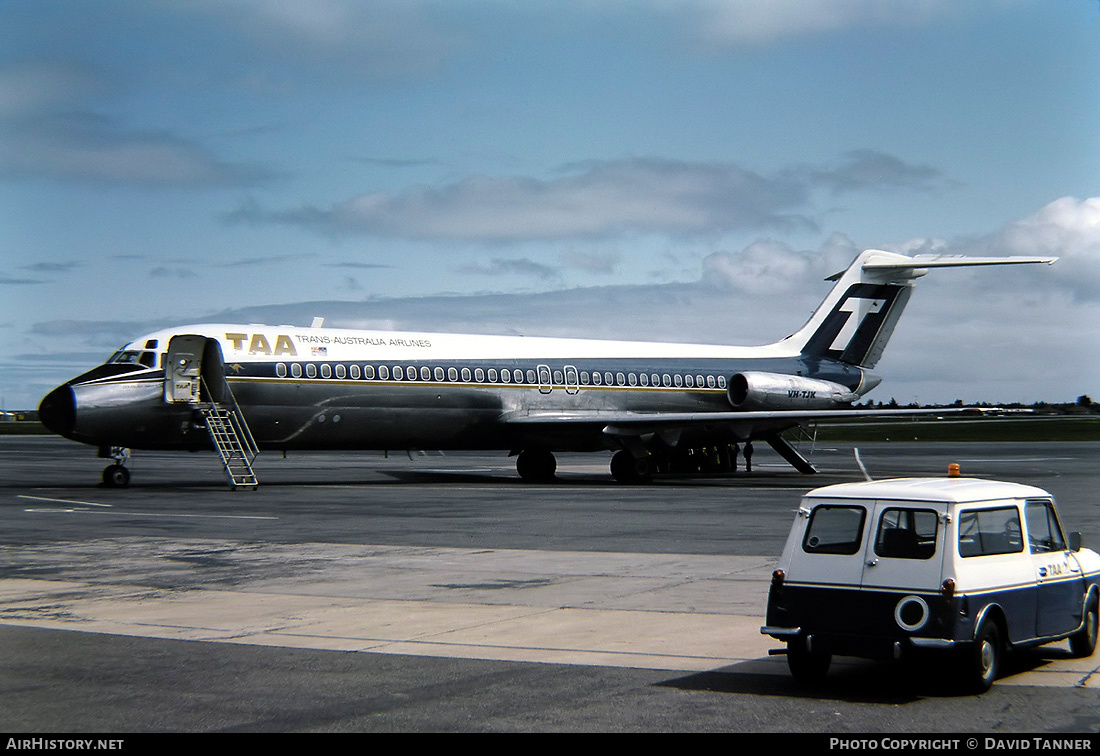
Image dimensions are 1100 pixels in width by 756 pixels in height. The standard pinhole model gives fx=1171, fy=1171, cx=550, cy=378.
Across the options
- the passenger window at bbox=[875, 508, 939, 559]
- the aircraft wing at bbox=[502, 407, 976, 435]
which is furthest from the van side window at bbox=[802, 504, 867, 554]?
the aircraft wing at bbox=[502, 407, 976, 435]

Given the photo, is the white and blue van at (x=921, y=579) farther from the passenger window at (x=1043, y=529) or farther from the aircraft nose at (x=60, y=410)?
the aircraft nose at (x=60, y=410)

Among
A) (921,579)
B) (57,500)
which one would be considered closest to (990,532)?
(921,579)

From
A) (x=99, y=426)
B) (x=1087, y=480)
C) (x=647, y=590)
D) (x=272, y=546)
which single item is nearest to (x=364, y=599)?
(x=647, y=590)

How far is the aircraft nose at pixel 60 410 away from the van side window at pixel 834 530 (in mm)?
22848

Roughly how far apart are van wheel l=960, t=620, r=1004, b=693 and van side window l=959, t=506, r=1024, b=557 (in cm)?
57

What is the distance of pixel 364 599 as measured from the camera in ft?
43.3

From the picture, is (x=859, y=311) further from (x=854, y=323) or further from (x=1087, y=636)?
(x=1087, y=636)

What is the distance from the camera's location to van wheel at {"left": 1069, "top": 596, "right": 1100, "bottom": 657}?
32.3 ft

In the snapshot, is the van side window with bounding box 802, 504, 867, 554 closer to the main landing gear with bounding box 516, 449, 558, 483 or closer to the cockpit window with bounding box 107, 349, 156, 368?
the cockpit window with bounding box 107, 349, 156, 368

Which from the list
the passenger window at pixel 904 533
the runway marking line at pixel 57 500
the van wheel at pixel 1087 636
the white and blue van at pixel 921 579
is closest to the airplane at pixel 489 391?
the runway marking line at pixel 57 500

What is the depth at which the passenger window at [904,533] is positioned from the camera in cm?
894

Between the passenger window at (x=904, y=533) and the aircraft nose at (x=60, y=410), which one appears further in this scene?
the aircraft nose at (x=60, y=410)

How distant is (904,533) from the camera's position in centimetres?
905

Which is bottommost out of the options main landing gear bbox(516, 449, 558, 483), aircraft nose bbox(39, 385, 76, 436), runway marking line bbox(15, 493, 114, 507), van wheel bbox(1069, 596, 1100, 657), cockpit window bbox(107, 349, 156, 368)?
main landing gear bbox(516, 449, 558, 483)
